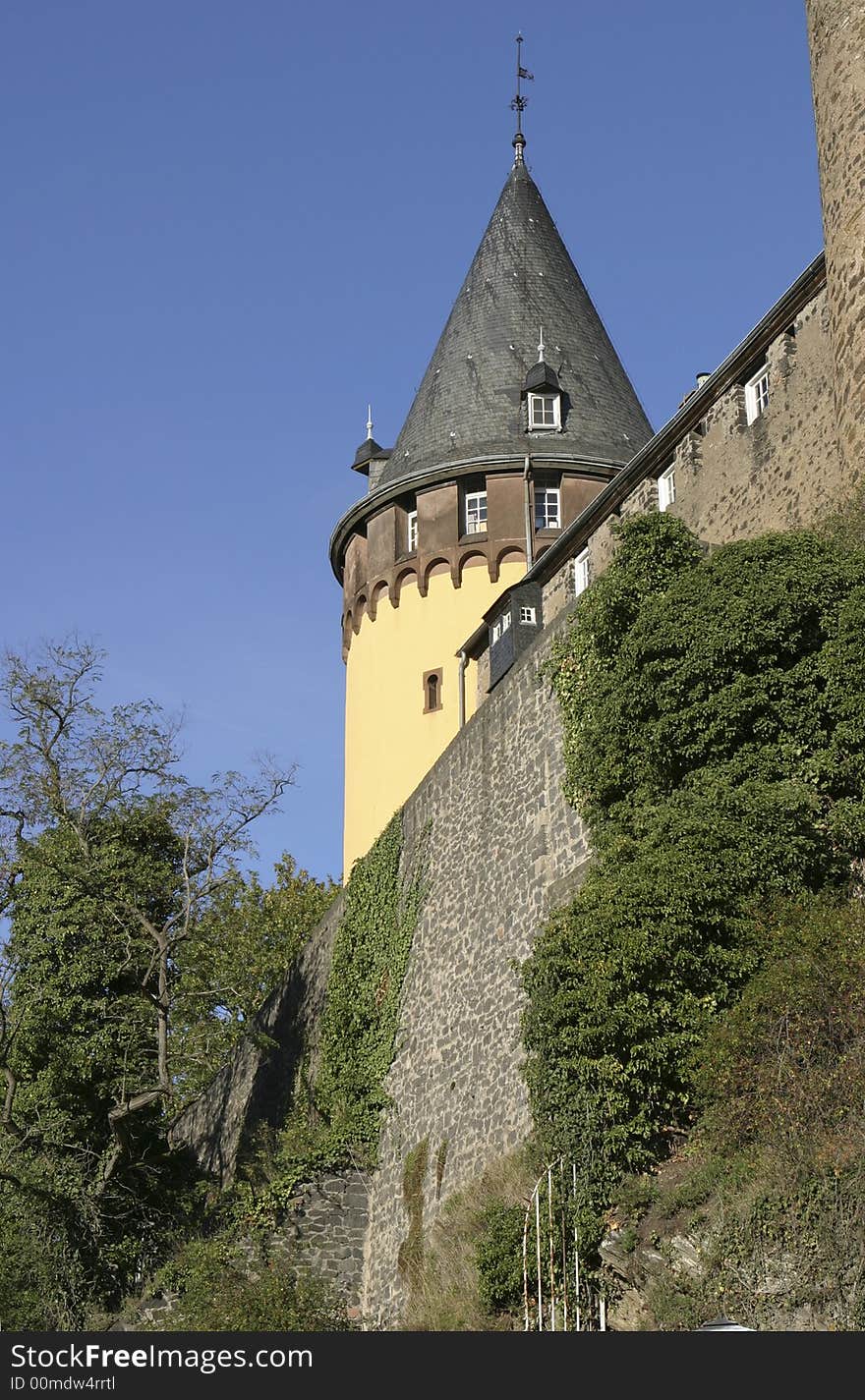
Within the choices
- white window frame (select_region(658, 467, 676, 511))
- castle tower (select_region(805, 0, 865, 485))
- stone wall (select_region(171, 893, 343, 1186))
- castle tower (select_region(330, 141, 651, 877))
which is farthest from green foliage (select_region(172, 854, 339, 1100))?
castle tower (select_region(805, 0, 865, 485))

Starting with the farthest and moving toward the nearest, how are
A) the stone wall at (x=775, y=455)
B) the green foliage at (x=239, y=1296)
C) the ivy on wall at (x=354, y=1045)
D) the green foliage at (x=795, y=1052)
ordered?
the ivy on wall at (x=354, y=1045), the stone wall at (x=775, y=455), the green foliage at (x=239, y=1296), the green foliage at (x=795, y=1052)

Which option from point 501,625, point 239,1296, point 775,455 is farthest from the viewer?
point 501,625

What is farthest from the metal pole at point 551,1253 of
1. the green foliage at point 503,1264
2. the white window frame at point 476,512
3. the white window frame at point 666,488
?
the white window frame at point 476,512

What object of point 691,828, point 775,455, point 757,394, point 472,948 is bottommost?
point 691,828

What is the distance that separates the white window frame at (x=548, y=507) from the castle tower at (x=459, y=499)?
0.09 feet

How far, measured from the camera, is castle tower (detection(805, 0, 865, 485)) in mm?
18641

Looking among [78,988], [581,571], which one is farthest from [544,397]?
[78,988]

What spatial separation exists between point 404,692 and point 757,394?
1503cm

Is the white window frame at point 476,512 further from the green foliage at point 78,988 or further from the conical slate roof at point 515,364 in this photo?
the green foliage at point 78,988

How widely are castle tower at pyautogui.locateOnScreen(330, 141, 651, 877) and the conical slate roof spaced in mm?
41

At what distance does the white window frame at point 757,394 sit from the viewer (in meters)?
22.1

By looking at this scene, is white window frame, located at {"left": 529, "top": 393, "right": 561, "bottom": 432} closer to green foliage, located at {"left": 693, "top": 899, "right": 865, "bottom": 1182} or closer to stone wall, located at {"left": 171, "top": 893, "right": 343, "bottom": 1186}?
stone wall, located at {"left": 171, "top": 893, "right": 343, "bottom": 1186}

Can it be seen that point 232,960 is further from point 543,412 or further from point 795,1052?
point 795,1052

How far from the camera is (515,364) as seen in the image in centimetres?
3859
